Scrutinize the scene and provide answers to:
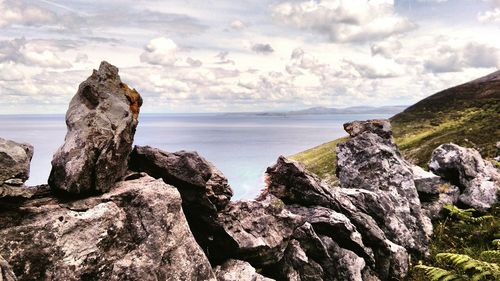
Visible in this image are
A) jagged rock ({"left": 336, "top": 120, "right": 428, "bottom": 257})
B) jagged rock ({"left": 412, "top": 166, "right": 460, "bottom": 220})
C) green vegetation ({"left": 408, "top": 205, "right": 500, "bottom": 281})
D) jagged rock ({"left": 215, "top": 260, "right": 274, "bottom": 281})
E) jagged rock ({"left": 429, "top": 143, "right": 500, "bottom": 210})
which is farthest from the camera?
jagged rock ({"left": 429, "top": 143, "right": 500, "bottom": 210})

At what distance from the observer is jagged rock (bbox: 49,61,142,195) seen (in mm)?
11023

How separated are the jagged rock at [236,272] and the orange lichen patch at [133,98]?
19.3 feet

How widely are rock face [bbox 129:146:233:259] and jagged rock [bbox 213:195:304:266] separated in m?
0.43

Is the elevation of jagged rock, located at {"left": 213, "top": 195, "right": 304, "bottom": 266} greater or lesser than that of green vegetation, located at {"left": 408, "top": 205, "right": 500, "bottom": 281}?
greater

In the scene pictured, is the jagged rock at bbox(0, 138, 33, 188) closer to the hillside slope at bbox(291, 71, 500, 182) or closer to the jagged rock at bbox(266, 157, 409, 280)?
the jagged rock at bbox(266, 157, 409, 280)

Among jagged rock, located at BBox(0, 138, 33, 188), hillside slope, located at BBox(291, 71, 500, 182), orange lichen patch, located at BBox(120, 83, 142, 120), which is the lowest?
hillside slope, located at BBox(291, 71, 500, 182)

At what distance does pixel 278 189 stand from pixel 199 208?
6052 mm

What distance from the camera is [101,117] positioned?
39.7 feet

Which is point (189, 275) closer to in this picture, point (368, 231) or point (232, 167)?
point (368, 231)

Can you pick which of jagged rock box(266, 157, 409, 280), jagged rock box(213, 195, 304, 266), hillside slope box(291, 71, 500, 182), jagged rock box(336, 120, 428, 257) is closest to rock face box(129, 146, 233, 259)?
jagged rock box(213, 195, 304, 266)

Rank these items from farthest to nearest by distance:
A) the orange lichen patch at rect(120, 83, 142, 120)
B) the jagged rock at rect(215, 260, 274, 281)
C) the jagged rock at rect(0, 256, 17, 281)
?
1. the orange lichen patch at rect(120, 83, 142, 120)
2. the jagged rock at rect(215, 260, 274, 281)
3. the jagged rock at rect(0, 256, 17, 281)

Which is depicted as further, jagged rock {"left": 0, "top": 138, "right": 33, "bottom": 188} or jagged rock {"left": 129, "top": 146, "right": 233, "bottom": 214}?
jagged rock {"left": 129, "top": 146, "right": 233, "bottom": 214}

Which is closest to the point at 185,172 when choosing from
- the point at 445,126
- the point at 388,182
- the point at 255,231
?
the point at 255,231

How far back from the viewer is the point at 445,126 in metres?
124
